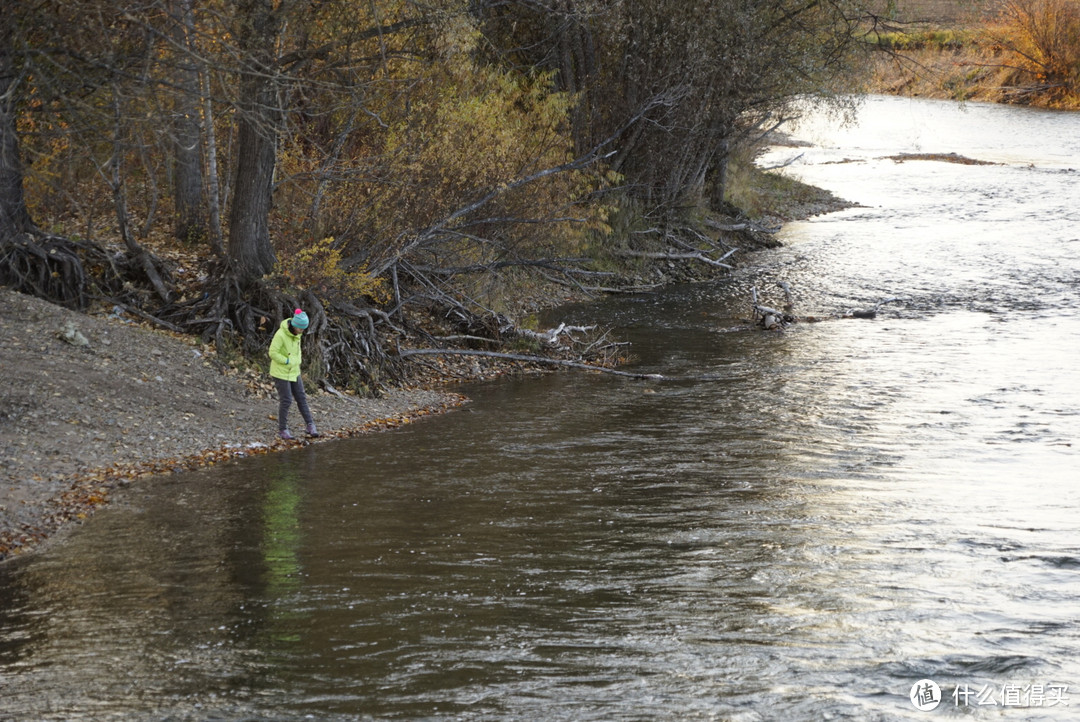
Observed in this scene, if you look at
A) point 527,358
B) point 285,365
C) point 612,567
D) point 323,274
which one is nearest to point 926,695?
point 612,567

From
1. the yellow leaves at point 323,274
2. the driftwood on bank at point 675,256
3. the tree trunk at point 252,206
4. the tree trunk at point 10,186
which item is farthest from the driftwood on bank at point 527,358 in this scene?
the driftwood on bank at point 675,256

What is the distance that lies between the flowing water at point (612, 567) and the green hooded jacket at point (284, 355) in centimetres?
117

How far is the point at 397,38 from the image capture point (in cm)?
2023

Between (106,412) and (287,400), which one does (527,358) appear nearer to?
(287,400)

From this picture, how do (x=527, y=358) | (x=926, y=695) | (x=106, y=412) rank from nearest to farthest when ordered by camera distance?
(x=926, y=695) < (x=106, y=412) < (x=527, y=358)

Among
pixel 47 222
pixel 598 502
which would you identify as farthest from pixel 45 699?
pixel 47 222

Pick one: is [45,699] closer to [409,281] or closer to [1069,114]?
[409,281]

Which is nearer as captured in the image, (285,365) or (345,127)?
(285,365)

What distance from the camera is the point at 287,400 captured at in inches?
594

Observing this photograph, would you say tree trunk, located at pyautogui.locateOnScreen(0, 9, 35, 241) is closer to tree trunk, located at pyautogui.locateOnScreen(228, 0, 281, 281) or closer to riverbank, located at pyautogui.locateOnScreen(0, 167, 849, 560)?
riverbank, located at pyautogui.locateOnScreen(0, 167, 849, 560)

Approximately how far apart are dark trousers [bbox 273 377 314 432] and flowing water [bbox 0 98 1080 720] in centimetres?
70

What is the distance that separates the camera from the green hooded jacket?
15.1m

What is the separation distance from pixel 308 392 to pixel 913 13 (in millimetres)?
23310

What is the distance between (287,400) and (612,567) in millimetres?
6758
